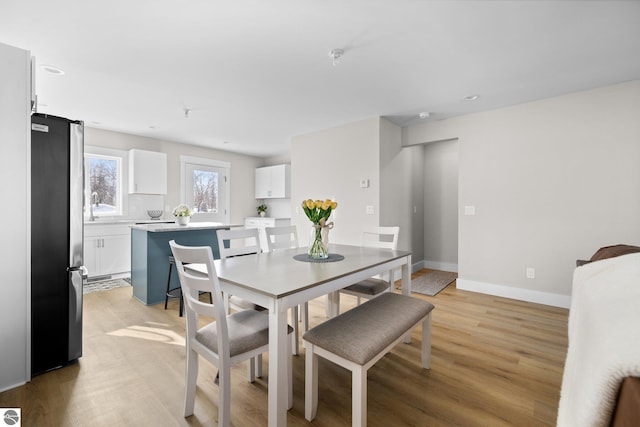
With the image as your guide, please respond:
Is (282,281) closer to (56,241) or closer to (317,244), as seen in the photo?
(317,244)

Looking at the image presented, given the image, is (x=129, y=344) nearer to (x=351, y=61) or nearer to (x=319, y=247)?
(x=319, y=247)

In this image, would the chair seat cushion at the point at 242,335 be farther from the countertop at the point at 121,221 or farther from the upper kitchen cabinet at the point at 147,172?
→ the upper kitchen cabinet at the point at 147,172

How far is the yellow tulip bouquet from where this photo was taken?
6.33 ft

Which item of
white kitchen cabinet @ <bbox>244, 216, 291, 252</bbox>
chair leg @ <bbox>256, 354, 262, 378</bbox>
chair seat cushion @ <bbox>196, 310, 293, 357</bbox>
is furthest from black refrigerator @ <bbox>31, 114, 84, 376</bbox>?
white kitchen cabinet @ <bbox>244, 216, 291, 252</bbox>

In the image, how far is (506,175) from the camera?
3461 millimetres

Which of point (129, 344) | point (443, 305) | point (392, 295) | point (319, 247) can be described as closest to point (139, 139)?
point (129, 344)

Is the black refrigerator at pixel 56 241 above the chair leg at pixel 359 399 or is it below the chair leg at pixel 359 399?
above

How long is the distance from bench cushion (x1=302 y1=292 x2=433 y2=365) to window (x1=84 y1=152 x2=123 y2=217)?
4652mm

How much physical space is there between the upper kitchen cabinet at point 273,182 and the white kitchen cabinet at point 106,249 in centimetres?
281

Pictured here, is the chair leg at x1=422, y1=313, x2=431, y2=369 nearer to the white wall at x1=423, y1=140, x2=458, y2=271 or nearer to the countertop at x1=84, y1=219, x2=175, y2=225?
the white wall at x1=423, y1=140, x2=458, y2=271

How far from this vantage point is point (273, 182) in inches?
249

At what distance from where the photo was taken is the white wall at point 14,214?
1620 mm

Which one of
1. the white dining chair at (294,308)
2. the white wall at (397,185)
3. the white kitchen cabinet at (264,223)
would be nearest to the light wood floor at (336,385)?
the white dining chair at (294,308)

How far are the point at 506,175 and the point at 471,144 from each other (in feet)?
1.94
